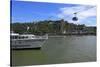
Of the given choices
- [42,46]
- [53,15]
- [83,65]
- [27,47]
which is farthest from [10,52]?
[83,65]

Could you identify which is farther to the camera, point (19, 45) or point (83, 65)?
point (83, 65)

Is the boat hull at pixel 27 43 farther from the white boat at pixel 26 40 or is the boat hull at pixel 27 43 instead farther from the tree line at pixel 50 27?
the tree line at pixel 50 27

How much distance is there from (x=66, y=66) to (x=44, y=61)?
29 cm

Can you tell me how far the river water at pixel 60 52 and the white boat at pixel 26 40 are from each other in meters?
0.05

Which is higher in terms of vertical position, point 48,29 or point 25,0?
point 25,0

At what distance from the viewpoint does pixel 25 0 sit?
197 centimetres

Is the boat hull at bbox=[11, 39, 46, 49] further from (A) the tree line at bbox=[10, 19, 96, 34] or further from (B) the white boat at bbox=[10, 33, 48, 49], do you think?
(A) the tree line at bbox=[10, 19, 96, 34]

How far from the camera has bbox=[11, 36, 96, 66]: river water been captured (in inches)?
79.1

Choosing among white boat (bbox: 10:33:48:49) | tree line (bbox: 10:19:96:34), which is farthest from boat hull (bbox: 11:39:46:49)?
tree line (bbox: 10:19:96:34)

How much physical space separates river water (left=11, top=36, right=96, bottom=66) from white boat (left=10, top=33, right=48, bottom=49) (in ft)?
0.18

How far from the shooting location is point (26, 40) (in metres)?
2.03

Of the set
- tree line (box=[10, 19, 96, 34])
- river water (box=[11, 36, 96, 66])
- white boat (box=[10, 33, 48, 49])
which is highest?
tree line (box=[10, 19, 96, 34])
